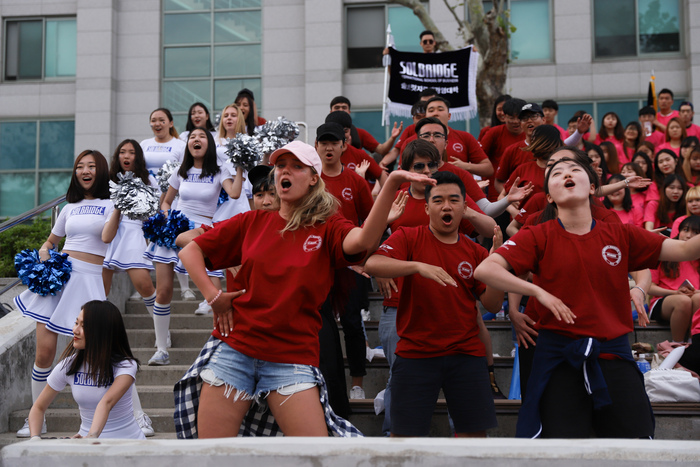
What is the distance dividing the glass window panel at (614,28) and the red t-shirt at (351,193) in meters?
13.1

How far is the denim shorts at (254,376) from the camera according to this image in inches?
136

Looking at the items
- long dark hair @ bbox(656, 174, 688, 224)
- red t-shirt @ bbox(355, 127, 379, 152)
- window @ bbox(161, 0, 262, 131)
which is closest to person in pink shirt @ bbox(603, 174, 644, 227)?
long dark hair @ bbox(656, 174, 688, 224)

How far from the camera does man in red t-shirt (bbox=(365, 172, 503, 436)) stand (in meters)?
4.27

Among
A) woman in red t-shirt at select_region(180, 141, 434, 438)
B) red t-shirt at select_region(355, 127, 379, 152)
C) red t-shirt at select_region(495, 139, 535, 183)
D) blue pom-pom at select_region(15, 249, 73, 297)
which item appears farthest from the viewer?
red t-shirt at select_region(355, 127, 379, 152)

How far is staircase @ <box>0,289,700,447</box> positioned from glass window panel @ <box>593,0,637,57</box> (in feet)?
40.3

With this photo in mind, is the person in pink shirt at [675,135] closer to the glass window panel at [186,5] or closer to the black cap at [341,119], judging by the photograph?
the black cap at [341,119]

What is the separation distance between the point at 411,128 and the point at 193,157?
238 cm

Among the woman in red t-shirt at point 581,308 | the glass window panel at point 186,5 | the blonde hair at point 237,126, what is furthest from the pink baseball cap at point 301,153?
the glass window panel at point 186,5

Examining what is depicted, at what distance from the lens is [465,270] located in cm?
450

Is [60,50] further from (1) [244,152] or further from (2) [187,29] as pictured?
(1) [244,152]

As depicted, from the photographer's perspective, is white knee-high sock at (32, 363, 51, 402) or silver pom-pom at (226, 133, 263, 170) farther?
silver pom-pom at (226, 133, 263, 170)

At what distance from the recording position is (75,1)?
19.1m

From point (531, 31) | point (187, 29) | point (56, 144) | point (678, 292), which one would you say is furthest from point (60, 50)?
point (678, 292)

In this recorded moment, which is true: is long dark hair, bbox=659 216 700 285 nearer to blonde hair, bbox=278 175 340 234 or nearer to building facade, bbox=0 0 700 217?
blonde hair, bbox=278 175 340 234
